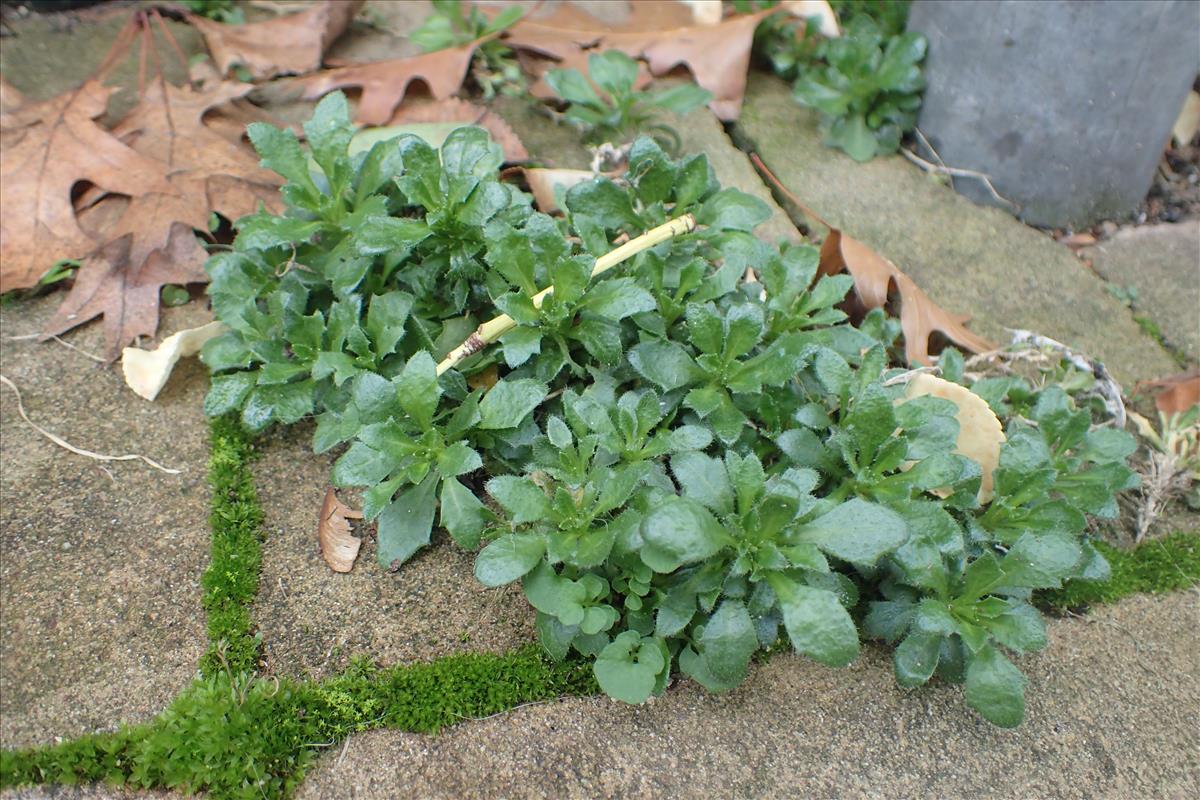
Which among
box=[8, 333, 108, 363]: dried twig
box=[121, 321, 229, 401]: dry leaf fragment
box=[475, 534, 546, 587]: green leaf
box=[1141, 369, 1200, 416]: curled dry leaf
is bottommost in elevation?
box=[1141, 369, 1200, 416]: curled dry leaf

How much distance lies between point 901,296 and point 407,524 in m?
1.37

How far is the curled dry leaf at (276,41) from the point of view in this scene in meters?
2.96

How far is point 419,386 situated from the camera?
5.83 ft

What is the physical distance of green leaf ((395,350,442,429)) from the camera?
1.78 meters

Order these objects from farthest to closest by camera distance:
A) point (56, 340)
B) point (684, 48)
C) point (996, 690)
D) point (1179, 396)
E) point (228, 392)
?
point (684, 48) < point (1179, 396) < point (56, 340) < point (228, 392) < point (996, 690)

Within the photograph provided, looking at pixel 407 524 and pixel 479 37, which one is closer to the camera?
pixel 407 524

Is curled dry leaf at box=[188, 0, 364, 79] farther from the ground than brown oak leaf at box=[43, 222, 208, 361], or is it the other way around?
curled dry leaf at box=[188, 0, 364, 79]

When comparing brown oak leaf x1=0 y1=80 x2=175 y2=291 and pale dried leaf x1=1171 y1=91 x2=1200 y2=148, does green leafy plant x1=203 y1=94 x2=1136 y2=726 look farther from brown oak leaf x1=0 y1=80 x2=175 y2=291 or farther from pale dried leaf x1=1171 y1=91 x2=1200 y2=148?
pale dried leaf x1=1171 y1=91 x2=1200 y2=148

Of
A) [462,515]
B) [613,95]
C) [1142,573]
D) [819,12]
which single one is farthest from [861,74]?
[462,515]

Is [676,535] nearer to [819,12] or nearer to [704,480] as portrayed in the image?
[704,480]

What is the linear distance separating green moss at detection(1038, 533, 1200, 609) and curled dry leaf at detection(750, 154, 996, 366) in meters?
0.61

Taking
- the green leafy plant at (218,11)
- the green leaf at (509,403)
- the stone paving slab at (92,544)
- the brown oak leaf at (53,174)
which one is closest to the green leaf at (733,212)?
the green leaf at (509,403)

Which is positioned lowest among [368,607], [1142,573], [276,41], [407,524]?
[1142,573]

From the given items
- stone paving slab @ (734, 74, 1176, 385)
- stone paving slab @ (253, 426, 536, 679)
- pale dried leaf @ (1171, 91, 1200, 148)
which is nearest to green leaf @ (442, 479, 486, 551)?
stone paving slab @ (253, 426, 536, 679)
